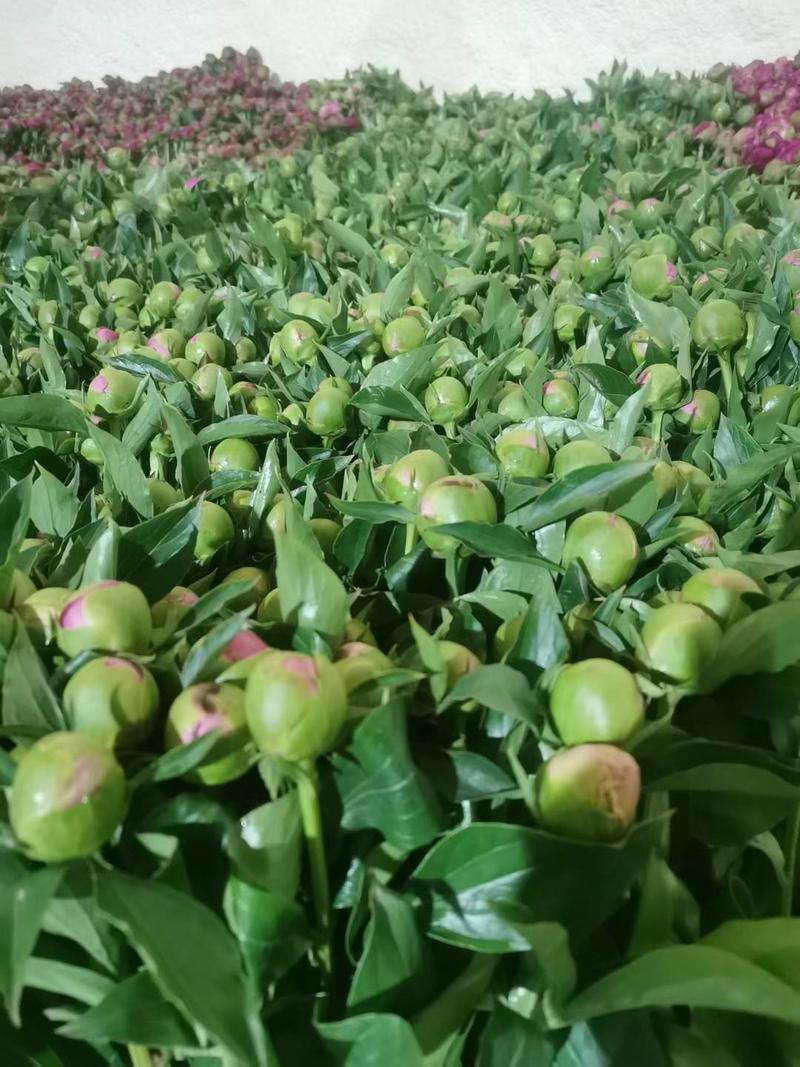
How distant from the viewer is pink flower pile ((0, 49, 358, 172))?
260cm

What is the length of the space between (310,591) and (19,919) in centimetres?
21

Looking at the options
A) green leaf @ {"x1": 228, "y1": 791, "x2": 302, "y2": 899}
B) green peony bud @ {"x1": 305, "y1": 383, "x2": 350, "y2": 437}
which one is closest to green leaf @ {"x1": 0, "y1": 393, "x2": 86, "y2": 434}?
green peony bud @ {"x1": 305, "y1": 383, "x2": 350, "y2": 437}

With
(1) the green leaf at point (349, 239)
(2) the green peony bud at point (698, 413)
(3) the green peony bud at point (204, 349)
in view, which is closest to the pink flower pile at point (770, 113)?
(1) the green leaf at point (349, 239)

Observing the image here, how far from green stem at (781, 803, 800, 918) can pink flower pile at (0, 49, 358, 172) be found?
8.12 ft

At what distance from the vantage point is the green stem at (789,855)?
18.4 inches

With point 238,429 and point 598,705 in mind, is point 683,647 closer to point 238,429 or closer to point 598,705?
point 598,705

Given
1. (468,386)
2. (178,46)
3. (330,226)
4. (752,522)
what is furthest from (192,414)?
(178,46)

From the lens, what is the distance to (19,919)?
1.03ft

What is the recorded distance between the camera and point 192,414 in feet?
2.96

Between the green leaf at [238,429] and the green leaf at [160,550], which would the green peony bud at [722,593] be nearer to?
the green leaf at [160,550]

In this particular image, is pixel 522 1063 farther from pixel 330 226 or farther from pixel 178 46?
pixel 178 46

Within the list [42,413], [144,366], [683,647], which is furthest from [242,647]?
[144,366]

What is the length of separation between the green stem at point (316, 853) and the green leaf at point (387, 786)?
0.06 feet

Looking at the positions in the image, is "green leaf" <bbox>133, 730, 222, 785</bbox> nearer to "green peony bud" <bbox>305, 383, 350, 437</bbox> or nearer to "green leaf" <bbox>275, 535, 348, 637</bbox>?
"green leaf" <bbox>275, 535, 348, 637</bbox>
